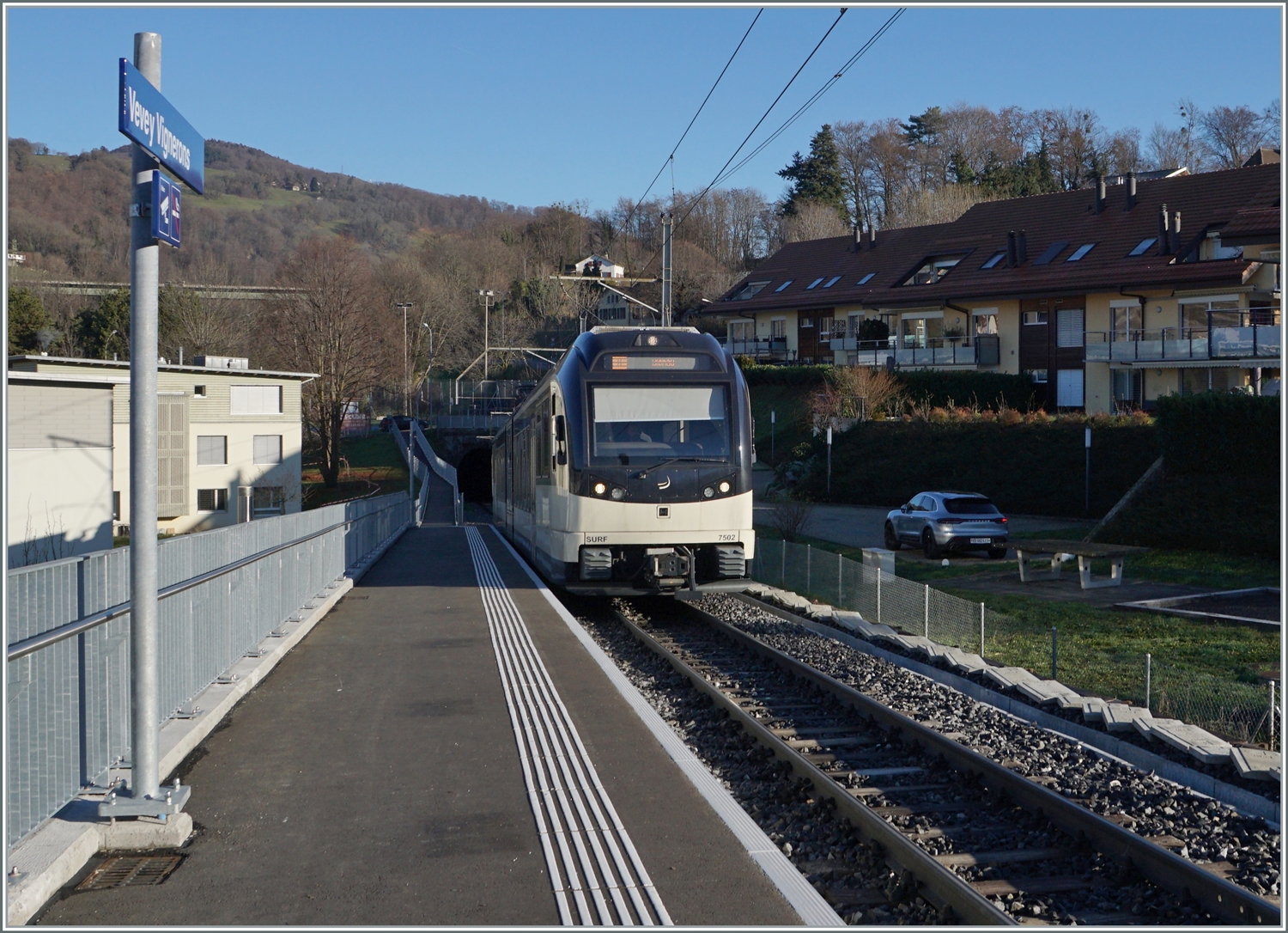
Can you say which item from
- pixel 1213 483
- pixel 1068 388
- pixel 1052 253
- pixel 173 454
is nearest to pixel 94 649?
pixel 1213 483

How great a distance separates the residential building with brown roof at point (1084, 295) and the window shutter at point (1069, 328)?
55mm

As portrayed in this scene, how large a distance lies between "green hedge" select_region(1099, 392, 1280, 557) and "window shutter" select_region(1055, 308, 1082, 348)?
1850 cm

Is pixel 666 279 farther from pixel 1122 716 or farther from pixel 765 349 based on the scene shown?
pixel 765 349

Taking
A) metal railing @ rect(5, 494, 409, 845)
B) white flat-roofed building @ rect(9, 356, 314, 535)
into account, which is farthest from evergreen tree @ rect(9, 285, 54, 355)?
metal railing @ rect(5, 494, 409, 845)

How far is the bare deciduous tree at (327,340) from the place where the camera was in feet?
222

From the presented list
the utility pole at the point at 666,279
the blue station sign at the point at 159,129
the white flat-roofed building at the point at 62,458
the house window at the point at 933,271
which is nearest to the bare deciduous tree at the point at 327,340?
the house window at the point at 933,271

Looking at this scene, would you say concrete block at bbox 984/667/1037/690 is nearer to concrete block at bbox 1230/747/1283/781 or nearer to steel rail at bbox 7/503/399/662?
concrete block at bbox 1230/747/1283/781

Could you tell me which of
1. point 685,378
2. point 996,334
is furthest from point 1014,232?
point 685,378

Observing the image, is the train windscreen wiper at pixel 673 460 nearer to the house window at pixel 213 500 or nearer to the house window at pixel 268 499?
the house window at pixel 268 499

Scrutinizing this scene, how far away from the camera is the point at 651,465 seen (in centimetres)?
1562

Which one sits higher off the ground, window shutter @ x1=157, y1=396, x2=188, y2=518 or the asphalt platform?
window shutter @ x1=157, y1=396, x2=188, y2=518

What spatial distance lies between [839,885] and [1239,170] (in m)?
47.7

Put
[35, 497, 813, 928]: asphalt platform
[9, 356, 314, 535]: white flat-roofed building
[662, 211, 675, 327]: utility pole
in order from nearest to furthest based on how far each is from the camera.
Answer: [35, 497, 813, 928]: asphalt platform, [662, 211, 675, 327]: utility pole, [9, 356, 314, 535]: white flat-roofed building

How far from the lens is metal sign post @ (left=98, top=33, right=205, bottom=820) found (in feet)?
19.3
